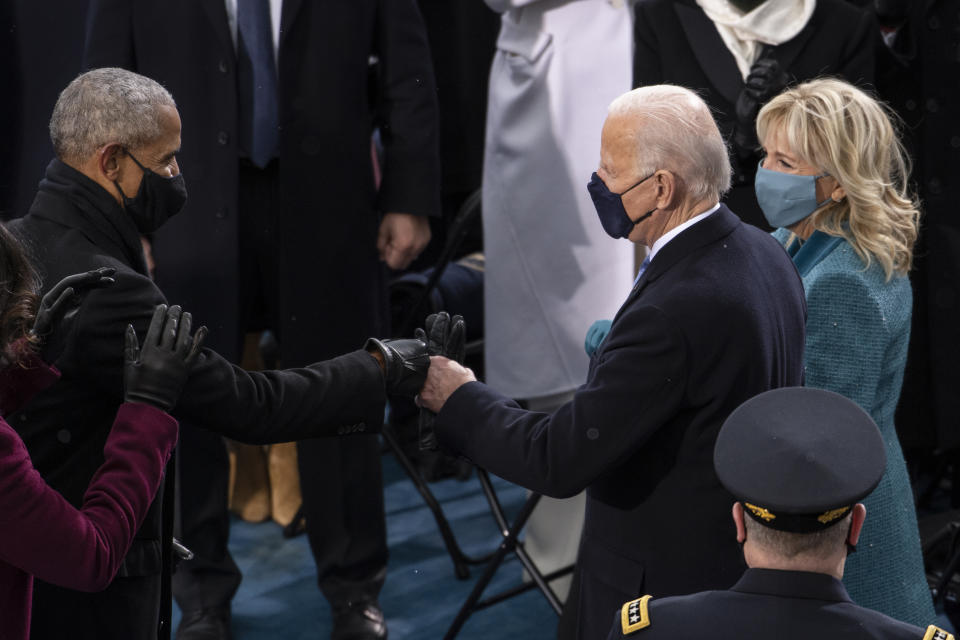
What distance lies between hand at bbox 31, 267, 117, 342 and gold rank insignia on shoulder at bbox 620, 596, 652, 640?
103cm

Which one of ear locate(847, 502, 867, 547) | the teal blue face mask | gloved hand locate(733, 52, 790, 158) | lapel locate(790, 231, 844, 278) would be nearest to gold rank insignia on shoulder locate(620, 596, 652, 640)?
ear locate(847, 502, 867, 547)

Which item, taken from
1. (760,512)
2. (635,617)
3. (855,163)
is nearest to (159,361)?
(635,617)

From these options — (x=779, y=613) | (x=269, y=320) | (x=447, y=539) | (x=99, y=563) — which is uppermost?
(x=779, y=613)

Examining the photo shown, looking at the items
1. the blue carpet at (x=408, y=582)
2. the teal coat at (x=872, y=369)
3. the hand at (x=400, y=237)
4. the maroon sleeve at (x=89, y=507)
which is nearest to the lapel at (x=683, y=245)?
the teal coat at (x=872, y=369)

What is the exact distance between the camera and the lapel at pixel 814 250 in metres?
2.80

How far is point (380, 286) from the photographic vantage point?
3820 millimetres

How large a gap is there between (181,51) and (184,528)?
137cm

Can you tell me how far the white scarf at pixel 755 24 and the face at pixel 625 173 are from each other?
51.5 inches

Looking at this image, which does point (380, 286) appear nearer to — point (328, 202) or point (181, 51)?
point (328, 202)

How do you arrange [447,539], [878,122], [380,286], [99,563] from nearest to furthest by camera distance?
[99,563] → [878,122] → [380,286] → [447,539]

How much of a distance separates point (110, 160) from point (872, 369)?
1615 mm

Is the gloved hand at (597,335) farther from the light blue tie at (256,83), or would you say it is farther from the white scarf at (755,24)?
the light blue tie at (256,83)

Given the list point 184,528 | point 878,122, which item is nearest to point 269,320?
point 184,528

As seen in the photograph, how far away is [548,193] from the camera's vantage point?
153 inches
